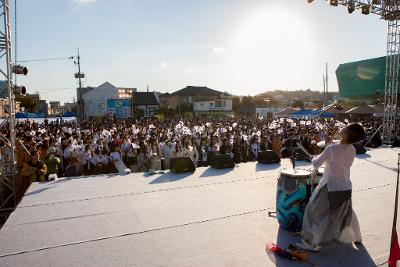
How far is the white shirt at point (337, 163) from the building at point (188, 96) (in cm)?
6510

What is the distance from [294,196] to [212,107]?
208 ft

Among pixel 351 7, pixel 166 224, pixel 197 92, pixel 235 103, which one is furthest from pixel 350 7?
pixel 235 103

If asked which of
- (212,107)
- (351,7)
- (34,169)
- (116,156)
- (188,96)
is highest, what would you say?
(188,96)

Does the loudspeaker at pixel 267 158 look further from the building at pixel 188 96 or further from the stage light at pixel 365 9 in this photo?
the building at pixel 188 96

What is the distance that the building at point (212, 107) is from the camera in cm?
6738

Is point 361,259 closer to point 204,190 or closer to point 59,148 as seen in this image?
point 204,190

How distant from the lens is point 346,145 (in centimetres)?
388

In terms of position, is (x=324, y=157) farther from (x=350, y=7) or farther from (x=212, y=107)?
(x=212, y=107)

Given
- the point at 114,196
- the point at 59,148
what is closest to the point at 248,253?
the point at 114,196

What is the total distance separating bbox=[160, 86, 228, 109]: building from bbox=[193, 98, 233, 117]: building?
7.48 ft

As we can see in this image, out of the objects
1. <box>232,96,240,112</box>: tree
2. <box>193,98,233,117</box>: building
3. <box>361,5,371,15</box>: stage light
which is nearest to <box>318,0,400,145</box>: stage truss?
<box>361,5,371,15</box>: stage light

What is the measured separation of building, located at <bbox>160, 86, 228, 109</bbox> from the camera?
70.9 m

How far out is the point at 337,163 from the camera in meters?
3.87

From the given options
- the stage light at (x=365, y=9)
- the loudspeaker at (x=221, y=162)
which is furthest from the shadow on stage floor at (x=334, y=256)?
the stage light at (x=365, y=9)
